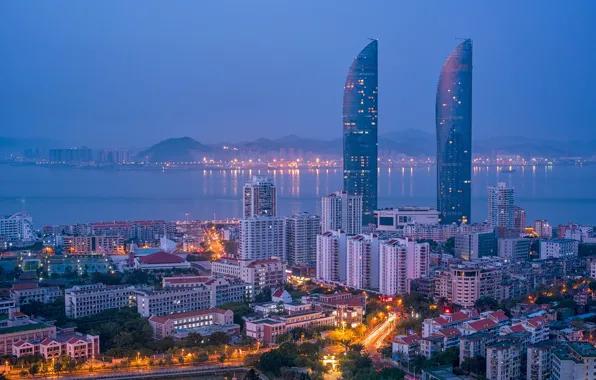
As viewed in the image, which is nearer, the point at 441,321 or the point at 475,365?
the point at 475,365

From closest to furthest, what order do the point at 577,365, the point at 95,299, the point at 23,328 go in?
the point at 577,365 < the point at 23,328 < the point at 95,299

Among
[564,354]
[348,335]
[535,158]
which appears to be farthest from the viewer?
[535,158]

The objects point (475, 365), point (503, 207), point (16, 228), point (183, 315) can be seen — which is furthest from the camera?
point (503, 207)

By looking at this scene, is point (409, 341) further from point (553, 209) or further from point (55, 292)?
point (553, 209)

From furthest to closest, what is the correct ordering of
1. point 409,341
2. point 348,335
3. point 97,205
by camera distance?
point 97,205 → point 348,335 → point 409,341

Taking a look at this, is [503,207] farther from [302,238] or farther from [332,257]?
[332,257]

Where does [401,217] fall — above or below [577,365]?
above

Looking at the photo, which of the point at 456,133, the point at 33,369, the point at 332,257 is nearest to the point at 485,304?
the point at 332,257

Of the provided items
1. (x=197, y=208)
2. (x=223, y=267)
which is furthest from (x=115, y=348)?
(x=197, y=208)

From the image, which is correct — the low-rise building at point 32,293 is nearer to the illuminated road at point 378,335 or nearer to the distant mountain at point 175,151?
the illuminated road at point 378,335
